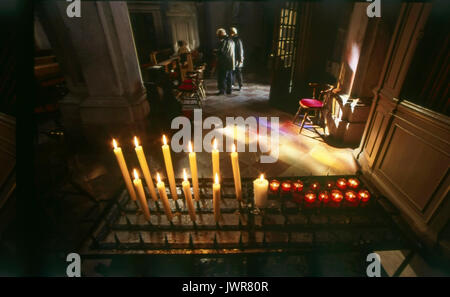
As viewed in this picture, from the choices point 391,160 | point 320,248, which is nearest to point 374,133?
point 391,160

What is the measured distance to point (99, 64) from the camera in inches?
125

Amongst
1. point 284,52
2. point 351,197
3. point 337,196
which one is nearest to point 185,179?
point 337,196

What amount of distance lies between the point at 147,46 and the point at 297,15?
844cm

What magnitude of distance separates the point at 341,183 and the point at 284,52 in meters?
4.42

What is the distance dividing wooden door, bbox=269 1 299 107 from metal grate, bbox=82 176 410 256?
430 centimetres

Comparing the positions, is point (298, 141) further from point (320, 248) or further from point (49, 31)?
point (49, 31)

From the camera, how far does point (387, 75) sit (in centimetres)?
267

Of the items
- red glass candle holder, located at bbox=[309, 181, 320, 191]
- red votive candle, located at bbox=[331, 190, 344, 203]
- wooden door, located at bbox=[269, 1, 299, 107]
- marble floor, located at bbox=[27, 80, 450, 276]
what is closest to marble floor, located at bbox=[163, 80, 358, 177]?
marble floor, located at bbox=[27, 80, 450, 276]

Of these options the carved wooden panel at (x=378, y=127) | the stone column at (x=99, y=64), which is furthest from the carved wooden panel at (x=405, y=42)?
the stone column at (x=99, y=64)

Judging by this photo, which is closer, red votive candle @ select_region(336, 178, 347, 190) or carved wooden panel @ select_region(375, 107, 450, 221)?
carved wooden panel @ select_region(375, 107, 450, 221)

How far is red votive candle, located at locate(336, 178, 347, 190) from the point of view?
207 cm

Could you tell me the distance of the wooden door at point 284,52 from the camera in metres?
5.11

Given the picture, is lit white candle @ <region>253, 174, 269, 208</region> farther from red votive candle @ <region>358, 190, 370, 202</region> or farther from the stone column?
the stone column

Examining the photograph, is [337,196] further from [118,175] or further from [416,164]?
[118,175]
